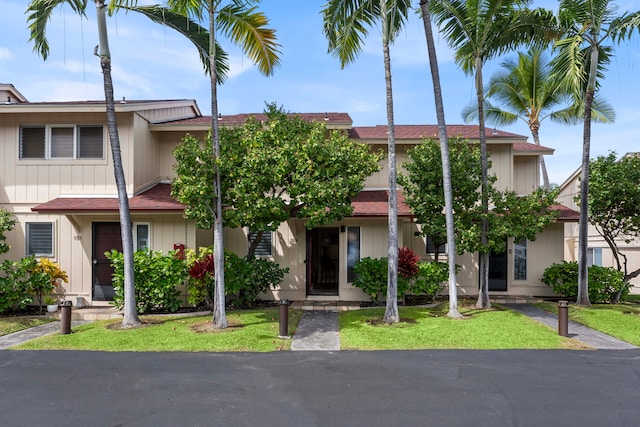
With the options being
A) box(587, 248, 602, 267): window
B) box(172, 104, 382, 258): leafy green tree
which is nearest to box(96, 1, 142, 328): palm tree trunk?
box(172, 104, 382, 258): leafy green tree

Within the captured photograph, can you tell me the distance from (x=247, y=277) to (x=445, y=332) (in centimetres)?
528

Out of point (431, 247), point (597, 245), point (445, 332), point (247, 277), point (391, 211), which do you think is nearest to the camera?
point (445, 332)

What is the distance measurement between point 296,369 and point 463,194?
297 inches

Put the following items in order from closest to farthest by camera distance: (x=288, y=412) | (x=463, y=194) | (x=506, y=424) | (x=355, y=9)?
(x=506, y=424), (x=288, y=412), (x=355, y=9), (x=463, y=194)

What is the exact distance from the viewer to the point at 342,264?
514 inches

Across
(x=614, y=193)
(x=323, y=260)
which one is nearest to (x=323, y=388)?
(x=323, y=260)

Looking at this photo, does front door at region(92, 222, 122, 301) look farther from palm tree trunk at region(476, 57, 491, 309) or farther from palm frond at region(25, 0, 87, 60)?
palm tree trunk at region(476, 57, 491, 309)

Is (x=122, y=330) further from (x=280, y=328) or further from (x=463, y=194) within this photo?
(x=463, y=194)

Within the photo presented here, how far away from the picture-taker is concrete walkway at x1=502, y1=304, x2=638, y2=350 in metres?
8.52

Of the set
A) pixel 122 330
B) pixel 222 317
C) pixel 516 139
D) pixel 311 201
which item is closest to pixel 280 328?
pixel 222 317

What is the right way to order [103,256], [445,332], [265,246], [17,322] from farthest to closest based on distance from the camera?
[265,246] < [103,256] < [17,322] < [445,332]

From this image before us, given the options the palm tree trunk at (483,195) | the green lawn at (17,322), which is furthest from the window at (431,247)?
the green lawn at (17,322)

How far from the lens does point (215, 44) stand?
34.6ft

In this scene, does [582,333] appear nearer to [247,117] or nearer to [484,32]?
[484,32]
